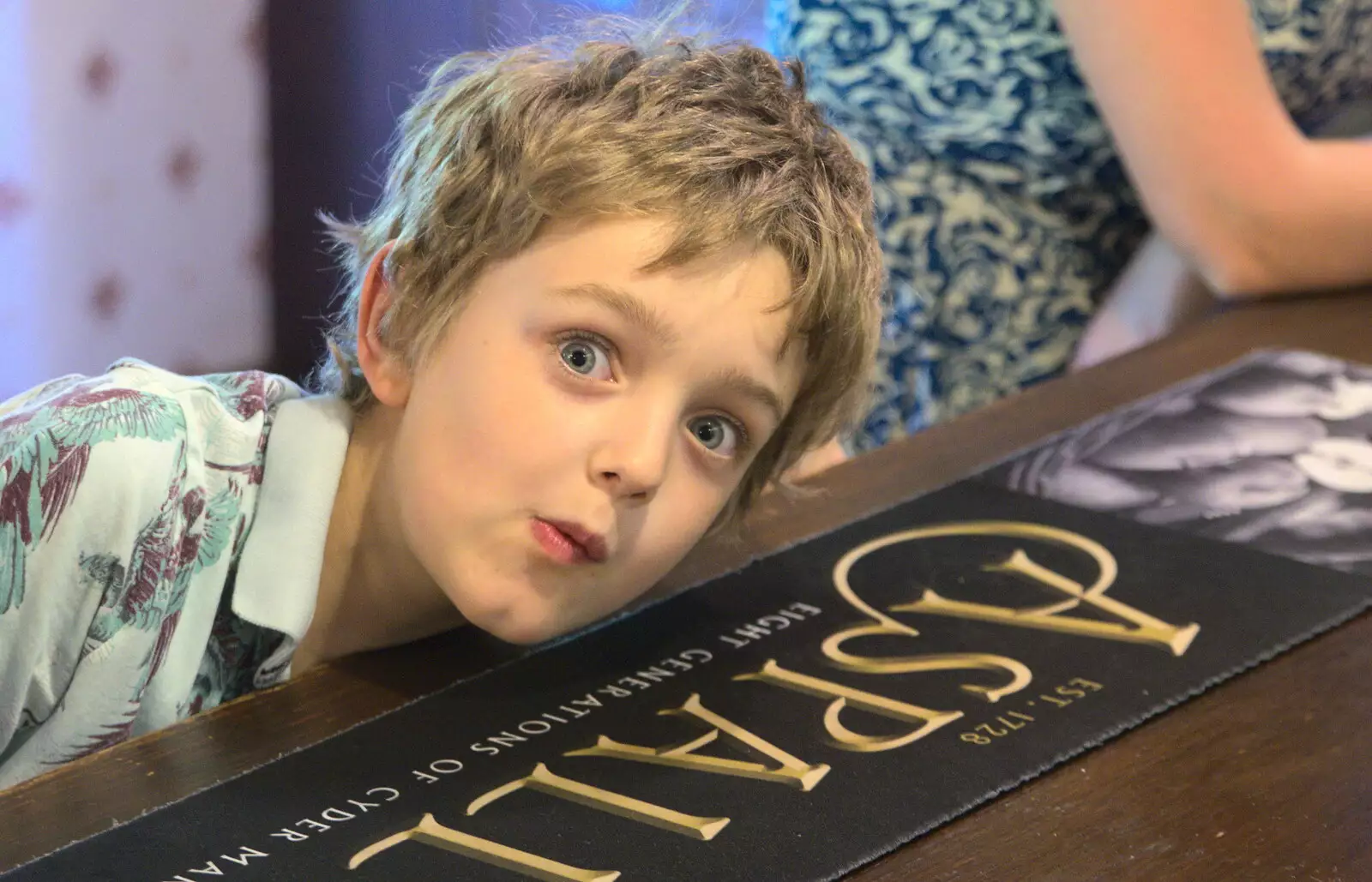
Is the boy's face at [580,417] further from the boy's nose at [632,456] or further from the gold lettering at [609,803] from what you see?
the gold lettering at [609,803]

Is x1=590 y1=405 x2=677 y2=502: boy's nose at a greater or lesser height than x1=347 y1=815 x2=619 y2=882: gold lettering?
greater

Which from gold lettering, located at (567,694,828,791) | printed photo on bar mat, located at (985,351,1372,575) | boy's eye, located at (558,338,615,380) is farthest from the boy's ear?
printed photo on bar mat, located at (985,351,1372,575)

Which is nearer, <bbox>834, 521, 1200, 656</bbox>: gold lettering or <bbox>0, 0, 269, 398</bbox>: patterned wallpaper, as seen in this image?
<bbox>834, 521, 1200, 656</bbox>: gold lettering

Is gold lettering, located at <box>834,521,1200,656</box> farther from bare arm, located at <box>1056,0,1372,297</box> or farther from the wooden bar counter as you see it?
bare arm, located at <box>1056,0,1372,297</box>

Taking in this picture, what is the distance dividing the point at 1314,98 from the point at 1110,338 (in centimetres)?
30

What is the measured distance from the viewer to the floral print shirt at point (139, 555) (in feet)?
2.32

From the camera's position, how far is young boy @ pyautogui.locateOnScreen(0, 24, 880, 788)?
673 millimetres

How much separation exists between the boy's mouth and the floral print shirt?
14 cm

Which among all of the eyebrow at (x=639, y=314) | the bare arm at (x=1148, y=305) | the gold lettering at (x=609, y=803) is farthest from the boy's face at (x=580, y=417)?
the bare arm at (x=1148, y=305)

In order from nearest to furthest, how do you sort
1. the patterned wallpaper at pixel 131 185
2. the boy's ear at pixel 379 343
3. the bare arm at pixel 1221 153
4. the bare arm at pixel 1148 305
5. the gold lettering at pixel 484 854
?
the gold lettering at pixel 484 854
the boy's ear at pixel 379 343
the bare arm at pixel 1221 153
the bare arm at pixel 1148 305
the patterned wallpaper at pixel 131 185

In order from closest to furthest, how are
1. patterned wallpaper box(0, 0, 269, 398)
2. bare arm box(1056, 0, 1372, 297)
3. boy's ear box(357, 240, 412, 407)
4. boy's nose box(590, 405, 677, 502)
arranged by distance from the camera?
boy's nose box(590, 405, 677, 502), boy's ear box(357, 240, 412, 407), bare arm box(1056, 0, 1372, 297), patterned wallpaper box(0, 0, 269, 398)

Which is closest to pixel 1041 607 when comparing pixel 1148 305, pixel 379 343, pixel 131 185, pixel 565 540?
pixel 565 540

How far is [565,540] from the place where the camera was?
0.68 meters

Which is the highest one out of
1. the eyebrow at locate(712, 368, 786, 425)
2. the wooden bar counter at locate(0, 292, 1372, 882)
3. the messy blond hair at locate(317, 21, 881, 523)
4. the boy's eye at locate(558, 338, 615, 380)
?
the messy blond hair at locate(317, 21, 881, 523)
